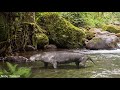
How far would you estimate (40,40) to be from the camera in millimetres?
5266

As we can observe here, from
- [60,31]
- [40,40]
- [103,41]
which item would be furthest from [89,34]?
[40,40]

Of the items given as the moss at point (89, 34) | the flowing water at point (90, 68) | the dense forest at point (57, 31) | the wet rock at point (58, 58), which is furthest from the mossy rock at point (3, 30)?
the moss at point (89, 34)

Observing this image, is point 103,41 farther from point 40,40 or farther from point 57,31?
point 40,40

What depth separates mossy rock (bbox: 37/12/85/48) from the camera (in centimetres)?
527

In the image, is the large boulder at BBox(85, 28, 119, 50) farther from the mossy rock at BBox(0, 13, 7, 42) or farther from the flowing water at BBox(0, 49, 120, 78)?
the mossy rock at BBox(0, 13, 7, 42)

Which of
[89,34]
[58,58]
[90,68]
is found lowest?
[90,68]

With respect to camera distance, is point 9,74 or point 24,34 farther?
point 24,34

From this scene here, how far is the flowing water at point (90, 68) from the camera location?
194 inches

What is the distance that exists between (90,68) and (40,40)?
3.03 ft
